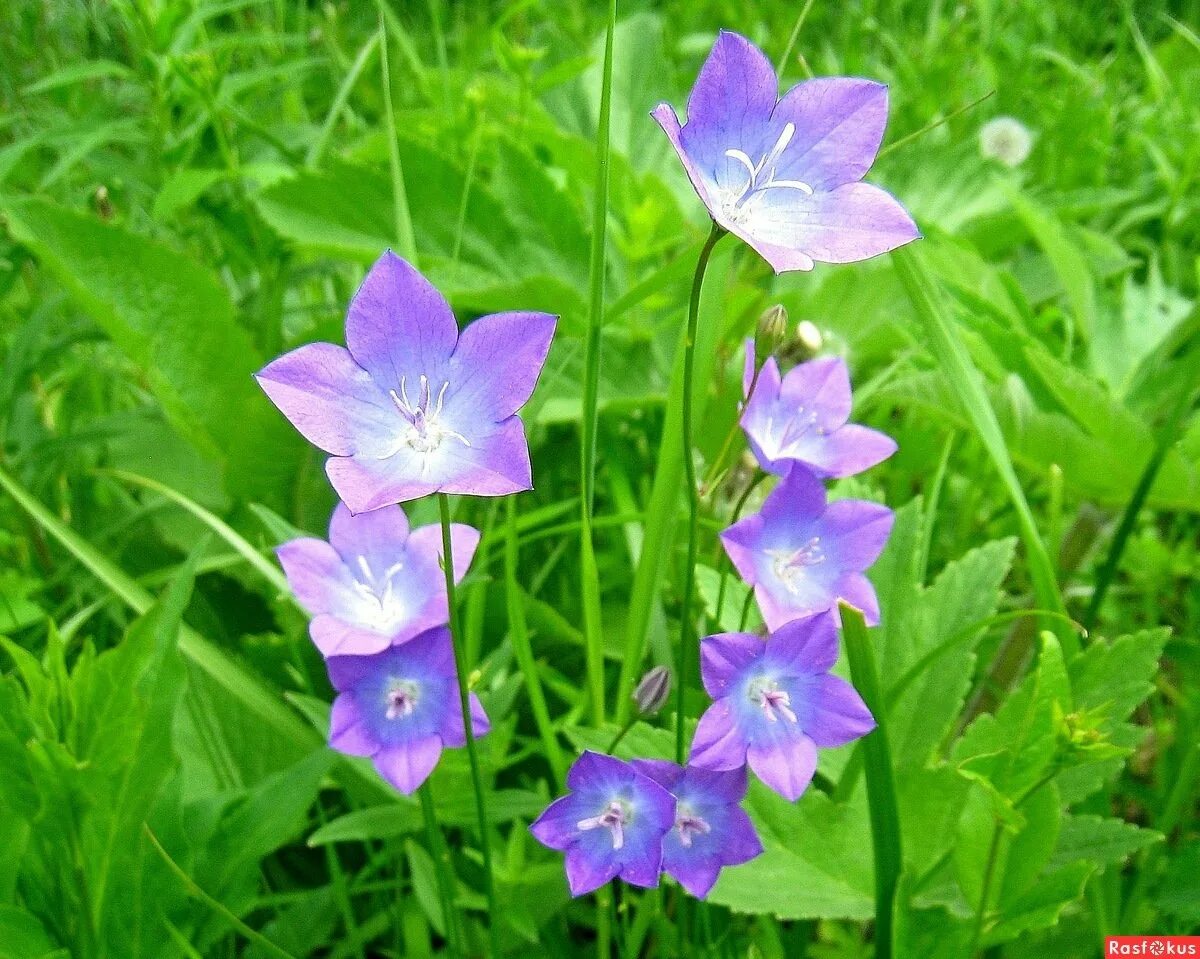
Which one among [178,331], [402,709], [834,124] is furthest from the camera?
[178,331]

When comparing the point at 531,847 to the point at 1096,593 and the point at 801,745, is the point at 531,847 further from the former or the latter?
the point at 1096,593

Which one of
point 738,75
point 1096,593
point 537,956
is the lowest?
point 537,956

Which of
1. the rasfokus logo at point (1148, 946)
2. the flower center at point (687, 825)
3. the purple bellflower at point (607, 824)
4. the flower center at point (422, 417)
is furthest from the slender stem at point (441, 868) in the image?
the rasfokus logo at point (1148, 946)

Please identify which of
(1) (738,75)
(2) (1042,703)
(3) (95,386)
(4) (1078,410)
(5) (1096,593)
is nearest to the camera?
(1) (738,75)

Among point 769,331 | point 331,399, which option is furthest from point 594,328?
point 331,399

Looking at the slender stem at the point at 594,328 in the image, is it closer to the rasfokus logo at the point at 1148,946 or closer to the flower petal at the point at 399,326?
the flower petal at the point at 399,326

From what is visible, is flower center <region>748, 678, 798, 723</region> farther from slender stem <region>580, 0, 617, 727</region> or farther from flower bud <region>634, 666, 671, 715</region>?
slender stem <region>580, 0, 617, 727</region>

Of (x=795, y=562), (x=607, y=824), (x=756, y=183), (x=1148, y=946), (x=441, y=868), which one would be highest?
(x=756, y=183)

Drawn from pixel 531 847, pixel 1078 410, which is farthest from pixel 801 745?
pixel 1078 410

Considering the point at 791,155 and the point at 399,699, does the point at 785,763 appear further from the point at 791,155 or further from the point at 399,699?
the point at 791,155
